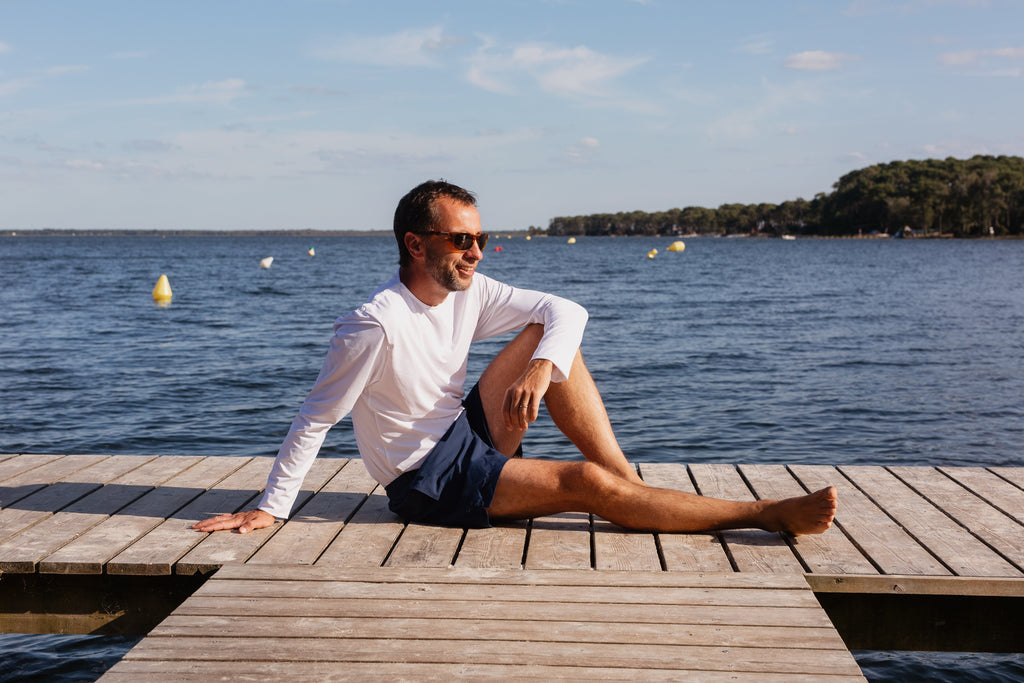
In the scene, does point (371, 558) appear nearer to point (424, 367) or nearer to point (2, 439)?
point (424, 367)

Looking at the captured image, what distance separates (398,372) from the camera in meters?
3.48

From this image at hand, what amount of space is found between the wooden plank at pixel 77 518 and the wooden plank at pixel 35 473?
0.26m

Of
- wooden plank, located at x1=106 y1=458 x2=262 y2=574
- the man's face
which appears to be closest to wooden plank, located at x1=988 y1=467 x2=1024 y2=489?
the man's face

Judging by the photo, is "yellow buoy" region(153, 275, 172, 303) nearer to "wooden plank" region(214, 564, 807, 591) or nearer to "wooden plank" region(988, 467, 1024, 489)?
"wooden plank" region(214, 564, 807, 591)

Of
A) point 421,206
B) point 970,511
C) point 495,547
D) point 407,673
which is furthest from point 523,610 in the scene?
point 970,511

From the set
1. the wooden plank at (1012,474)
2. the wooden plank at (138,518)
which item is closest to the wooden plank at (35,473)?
the wooden plank at (138,518)

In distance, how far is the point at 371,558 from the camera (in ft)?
11.4

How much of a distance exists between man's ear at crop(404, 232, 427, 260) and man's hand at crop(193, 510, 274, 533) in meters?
1.34

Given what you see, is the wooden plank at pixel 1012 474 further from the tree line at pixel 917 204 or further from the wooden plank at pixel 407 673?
the tree line at pixel 917 204

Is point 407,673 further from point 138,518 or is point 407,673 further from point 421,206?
point 138,518

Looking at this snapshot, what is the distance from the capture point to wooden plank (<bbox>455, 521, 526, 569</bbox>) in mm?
3406

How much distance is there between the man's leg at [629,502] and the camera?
364 cm

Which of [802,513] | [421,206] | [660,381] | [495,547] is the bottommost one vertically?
[660,381]

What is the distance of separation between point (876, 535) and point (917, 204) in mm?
131901
